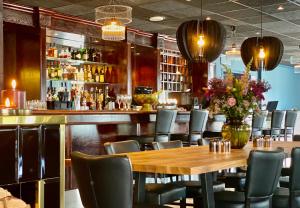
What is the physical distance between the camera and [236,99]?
4.00m

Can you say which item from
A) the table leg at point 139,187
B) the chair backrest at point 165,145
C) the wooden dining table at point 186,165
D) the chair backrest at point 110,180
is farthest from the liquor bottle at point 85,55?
the chair backrest at point 110,180

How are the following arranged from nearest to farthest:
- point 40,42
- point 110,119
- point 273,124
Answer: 1. point 110,119
2. point 40,42
3. point 273,124

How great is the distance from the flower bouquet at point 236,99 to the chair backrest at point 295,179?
883 millimetres

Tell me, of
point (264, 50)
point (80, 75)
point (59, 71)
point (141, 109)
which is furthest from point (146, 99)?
point (80, 75)

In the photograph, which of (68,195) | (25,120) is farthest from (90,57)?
(25,120)

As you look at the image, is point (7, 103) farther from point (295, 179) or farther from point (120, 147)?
point (295, 179)

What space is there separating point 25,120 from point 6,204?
246 centimetres

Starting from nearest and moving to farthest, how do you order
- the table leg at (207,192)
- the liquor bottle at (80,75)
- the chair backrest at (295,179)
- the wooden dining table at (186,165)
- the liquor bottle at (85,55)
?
the wooden dining table at (186,165) → the table leg at (207,192) → the chair backrest at (295,179) → the liquor bottle at (80,75) → the liquor bottle at (85,55)

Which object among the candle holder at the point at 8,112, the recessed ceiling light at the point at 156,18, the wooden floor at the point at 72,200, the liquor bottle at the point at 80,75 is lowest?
the wooden floor at the point at 72,200

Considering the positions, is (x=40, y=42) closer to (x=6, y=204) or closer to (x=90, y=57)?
(x=90, y=57)

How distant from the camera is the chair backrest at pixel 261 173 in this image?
114 inches

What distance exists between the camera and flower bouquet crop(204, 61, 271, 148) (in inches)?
156

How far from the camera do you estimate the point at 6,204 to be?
132 cm

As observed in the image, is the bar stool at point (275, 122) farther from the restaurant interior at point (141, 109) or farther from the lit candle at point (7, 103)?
the lit candle at point (7, 103)
